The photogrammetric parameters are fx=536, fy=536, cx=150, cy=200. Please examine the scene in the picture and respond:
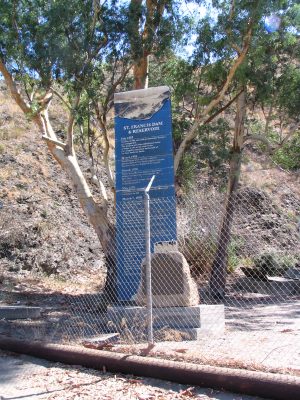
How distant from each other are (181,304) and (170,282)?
40 centimetres

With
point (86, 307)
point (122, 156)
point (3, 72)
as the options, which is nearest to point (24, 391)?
point (122, 156)

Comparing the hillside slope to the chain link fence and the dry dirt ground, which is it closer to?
the chain link fence

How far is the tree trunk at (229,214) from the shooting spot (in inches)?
632

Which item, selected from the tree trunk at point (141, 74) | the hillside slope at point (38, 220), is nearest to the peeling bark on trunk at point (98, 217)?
the tree trunk at point (141, 74)

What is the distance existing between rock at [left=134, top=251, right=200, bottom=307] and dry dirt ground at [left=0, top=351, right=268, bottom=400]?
8.23ft

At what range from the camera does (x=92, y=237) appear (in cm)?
2166

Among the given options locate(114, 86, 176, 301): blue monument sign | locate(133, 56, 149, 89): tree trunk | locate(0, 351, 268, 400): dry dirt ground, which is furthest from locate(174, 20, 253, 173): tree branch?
locate(0, 351, 268, 400): dry dirt ground

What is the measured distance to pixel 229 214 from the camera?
16281mm

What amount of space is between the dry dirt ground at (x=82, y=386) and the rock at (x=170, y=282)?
2.51 m

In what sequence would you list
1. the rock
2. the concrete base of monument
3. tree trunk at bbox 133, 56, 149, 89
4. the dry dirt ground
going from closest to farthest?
the dry dirt ground, the concrete base of monument, the rock, tree trunk at bbox 133, 56, 149, 89

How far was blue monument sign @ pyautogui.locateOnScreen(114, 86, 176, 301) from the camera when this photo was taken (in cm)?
1041

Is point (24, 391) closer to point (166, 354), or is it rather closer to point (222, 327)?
point (166, 354)

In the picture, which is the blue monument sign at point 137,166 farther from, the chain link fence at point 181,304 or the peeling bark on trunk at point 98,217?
the peeling bark on trunk at point 98,217

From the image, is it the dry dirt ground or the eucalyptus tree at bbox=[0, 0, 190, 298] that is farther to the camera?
the eucalyptus tree at bbox=[0, 0, 190, 298]
